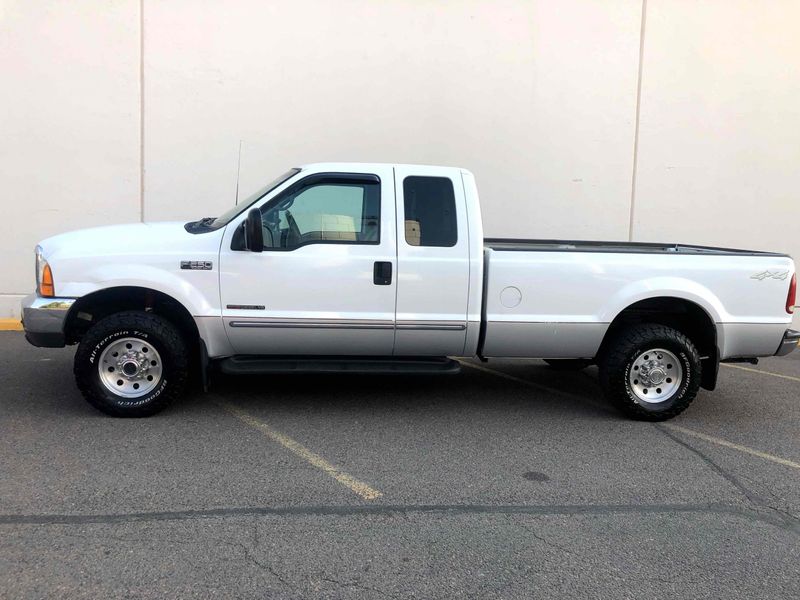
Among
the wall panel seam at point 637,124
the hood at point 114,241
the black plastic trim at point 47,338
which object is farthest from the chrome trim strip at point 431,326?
the wall panel seam at point 637,124

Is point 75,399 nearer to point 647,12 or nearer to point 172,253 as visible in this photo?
point 172,253

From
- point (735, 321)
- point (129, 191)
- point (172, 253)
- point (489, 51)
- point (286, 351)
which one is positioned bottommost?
point (286, 351)

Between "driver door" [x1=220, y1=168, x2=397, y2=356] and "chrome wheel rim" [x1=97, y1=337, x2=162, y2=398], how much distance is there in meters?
0.66

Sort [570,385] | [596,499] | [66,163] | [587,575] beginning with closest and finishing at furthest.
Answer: [587,575]
[596,499]
[570,385]
[66,163]

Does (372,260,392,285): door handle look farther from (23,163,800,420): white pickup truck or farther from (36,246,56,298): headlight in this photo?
(36,246,56,298): headlight

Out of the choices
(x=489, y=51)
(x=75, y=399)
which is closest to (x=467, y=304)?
(x=75, y=399)

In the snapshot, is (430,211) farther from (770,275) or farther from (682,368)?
(770,275)

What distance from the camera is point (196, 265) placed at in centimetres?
525

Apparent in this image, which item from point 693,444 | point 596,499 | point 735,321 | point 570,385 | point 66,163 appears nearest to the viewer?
point 596,499

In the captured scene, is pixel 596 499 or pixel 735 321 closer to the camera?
pixel 596 499

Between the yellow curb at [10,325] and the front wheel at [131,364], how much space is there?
4.90m

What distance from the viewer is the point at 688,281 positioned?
5.57 m

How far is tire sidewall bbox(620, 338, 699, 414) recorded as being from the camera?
559 centimetres

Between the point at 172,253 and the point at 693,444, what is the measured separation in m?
4.40
